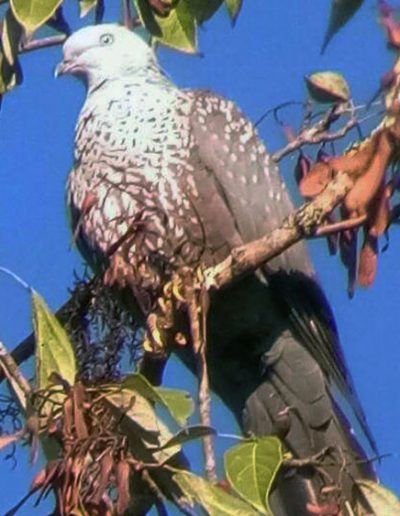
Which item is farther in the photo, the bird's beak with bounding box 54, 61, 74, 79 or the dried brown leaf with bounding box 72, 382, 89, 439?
the bird's beak with bounding box 54, 61, 74, 79

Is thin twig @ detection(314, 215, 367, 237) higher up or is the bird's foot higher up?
the bird's foot

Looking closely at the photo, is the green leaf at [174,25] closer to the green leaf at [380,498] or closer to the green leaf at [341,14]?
the green leaf at [341,14]

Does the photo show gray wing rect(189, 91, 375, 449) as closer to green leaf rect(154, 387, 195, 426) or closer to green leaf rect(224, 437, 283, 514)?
green leaf rect(154, 387, 195, 426)

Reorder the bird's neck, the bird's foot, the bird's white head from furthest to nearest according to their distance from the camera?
the bird's white head < the bird's neck < the bird's foot

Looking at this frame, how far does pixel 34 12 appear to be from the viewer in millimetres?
2896

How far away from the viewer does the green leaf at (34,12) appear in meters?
2.88

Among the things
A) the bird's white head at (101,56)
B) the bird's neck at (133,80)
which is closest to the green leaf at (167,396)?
the bird's neck at (133,80)

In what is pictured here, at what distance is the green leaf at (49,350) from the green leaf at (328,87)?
789 millimetres

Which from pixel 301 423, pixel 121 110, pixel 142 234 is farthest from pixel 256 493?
pixel 121 110

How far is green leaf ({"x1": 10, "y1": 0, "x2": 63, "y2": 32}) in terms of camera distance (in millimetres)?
2879

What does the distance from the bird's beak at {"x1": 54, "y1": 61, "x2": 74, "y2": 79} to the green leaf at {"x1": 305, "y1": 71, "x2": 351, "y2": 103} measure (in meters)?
1.75

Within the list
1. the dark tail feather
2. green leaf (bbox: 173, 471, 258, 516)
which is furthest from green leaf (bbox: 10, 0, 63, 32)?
the dark tail feather

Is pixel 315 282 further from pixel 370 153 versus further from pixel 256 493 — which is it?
pixel 256 493

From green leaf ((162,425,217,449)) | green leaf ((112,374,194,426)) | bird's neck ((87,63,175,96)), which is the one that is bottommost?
green leaf ((162,425,217,449))
